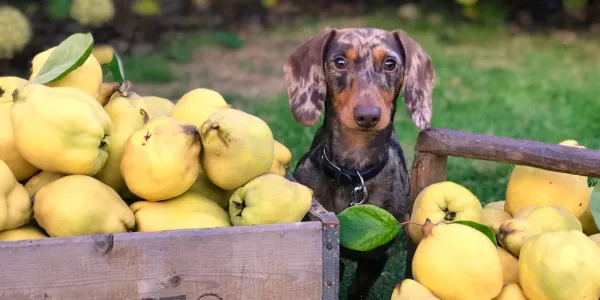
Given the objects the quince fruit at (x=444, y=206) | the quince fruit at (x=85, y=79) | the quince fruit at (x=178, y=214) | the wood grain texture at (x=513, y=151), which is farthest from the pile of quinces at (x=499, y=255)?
the quince fruit at (x=85, y=79)

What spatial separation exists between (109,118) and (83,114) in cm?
11

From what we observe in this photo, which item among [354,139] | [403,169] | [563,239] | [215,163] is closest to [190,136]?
[215,163]

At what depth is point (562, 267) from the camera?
1.89 metres

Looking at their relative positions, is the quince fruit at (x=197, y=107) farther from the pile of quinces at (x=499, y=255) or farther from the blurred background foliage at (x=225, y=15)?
the blurred background foliage at (x=225, y=15)

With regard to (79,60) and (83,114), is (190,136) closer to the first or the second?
(83,114)

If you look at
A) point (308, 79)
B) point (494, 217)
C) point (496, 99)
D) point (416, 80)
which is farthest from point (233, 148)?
point (496, 99)

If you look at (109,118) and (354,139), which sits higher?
(109,118)

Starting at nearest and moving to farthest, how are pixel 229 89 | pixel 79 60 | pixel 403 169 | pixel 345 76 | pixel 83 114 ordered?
pixel 83 114
pixel 79 60
pixel 345 76
pixel 403 169
pixel 229 89

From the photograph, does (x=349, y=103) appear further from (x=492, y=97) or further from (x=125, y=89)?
(x=492, y=97)

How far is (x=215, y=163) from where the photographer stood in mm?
1918

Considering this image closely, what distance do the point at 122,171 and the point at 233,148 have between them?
284 millimetres

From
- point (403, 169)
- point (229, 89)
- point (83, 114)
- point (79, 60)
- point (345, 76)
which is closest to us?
point (83, 114)

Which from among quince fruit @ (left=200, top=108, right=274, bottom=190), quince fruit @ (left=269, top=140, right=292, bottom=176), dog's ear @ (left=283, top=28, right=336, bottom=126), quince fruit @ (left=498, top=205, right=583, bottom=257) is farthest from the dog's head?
quince fruit @ (left=200, top=108, right=274, bottom=190)

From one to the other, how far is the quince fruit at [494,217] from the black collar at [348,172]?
1.91ft
